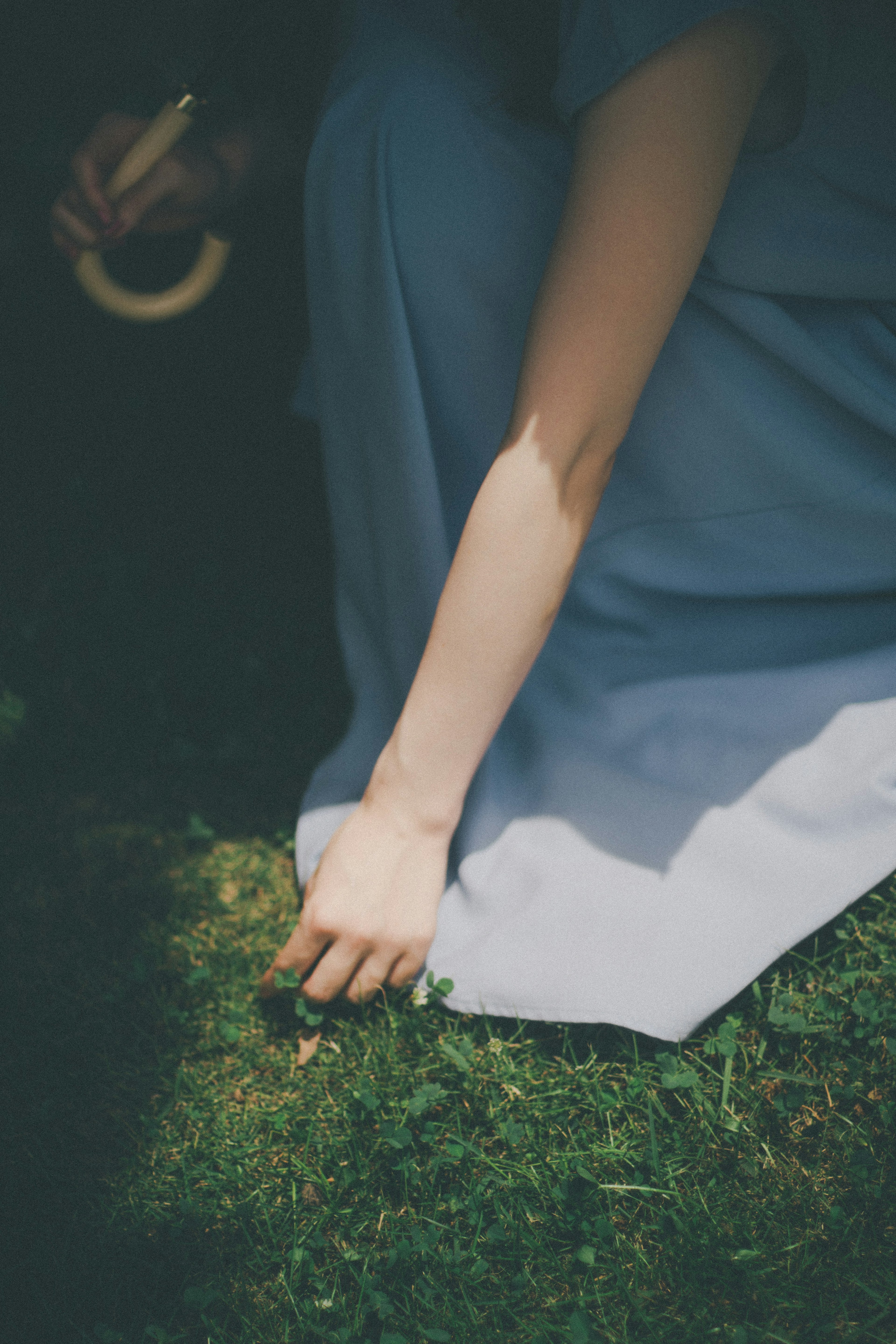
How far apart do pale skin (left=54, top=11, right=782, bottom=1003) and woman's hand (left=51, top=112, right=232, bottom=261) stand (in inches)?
1.2

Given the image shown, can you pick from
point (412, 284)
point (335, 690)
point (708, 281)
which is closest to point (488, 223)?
point (412, 284)

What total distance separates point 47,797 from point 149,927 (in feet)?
1.13

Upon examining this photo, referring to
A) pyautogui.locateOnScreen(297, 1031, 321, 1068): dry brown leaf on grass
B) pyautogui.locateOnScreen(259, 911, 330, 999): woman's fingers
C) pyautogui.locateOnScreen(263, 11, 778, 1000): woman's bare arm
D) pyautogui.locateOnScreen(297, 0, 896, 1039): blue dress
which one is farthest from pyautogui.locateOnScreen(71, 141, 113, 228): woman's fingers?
pyautogui.locateOnScreen(297, 1031, 321, 1068): dry brown leaf on grass

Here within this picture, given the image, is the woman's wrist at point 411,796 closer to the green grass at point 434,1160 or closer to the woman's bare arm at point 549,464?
the woman's bare arm at point 549,464

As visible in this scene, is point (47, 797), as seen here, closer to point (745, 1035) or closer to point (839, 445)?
point (745, 1035)

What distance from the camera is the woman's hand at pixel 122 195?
1403mm

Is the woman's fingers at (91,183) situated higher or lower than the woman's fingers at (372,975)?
higher

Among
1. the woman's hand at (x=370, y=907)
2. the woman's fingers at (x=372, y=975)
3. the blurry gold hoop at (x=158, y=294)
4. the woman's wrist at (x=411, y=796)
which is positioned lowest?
the woman's fingers at (x=372, y=975)

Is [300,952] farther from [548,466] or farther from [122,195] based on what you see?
[122,195]

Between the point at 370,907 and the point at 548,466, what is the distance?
0.65 meters

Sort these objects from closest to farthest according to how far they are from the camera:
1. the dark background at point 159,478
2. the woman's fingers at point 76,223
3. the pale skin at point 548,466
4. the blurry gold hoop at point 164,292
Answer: the pale skin at point 548,466
the blurry gold hoop at point 164,292
the woman's fingers at point 76,223
the dark background at point 159,478

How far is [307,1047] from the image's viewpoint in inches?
50.9

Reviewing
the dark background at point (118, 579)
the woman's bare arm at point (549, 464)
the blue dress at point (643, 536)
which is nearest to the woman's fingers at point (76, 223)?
the dark background at point (118, 579)

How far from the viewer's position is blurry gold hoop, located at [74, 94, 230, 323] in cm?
132
